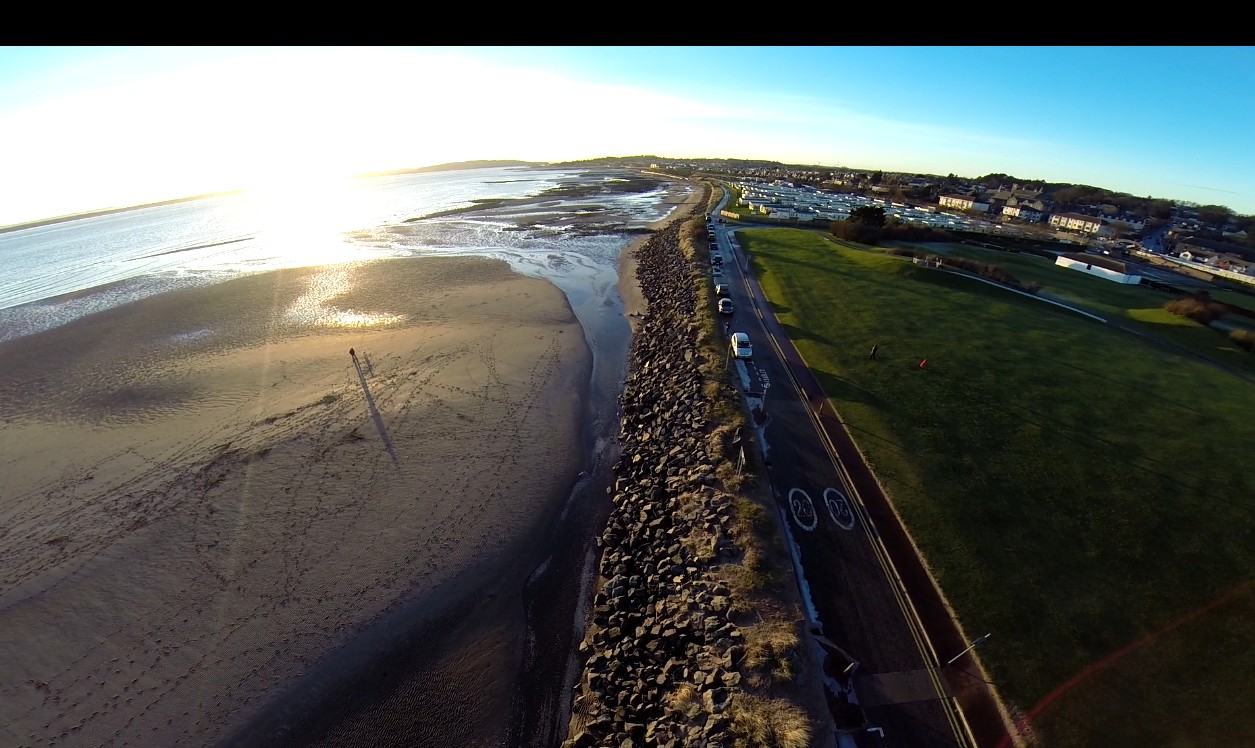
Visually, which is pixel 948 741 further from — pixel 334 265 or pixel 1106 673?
pixel 334 265

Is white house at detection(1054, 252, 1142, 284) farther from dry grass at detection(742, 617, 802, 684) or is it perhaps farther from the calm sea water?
dry grass at detection(742, 617, 802, 684)

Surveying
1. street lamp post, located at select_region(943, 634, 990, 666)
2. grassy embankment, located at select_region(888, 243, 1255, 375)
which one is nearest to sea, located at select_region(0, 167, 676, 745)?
street lamp post, located at select_region(943, 634, 990, 666)

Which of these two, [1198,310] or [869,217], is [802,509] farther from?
[869,217]

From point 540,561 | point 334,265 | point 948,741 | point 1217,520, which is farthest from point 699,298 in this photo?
point 334,265

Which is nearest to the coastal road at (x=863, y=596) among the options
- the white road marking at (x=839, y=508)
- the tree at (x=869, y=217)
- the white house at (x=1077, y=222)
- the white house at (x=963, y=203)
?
the white road marking at (x=839, y=508)

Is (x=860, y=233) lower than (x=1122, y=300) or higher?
higher

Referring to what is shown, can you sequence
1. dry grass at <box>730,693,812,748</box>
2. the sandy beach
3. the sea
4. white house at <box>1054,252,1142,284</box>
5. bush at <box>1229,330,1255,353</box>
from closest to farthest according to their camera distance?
dry grass at <box>730,693,812,748</box>
the sandy beach
the sea
bush at <box>1229,330,1255,353</box>
white house at <box>1054,252,1142,284</box>

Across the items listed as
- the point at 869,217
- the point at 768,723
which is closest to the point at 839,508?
the point at 768,723
